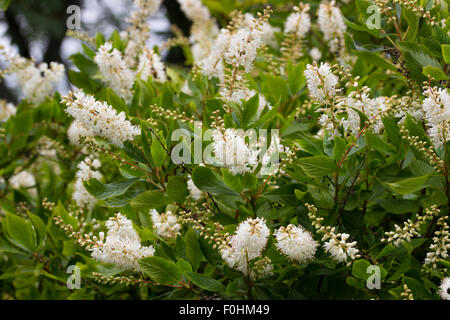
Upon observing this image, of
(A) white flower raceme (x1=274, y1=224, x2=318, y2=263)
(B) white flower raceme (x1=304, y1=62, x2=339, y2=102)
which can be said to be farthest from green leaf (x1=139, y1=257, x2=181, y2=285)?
(B) white flower raceme (x1=304, y1=62, x2=339, y2=102)

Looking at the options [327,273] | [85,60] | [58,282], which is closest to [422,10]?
[327,273]

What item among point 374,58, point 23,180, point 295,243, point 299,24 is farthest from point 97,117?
point 23,180

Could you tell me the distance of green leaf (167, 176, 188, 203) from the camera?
171cm

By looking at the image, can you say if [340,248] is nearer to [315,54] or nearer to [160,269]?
[160,269]

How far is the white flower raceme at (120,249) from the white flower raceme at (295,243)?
459mm

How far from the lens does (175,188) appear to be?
1.72 metres

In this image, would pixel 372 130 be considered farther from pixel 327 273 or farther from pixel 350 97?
pixel 327 273

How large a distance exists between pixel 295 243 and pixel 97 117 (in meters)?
0.75

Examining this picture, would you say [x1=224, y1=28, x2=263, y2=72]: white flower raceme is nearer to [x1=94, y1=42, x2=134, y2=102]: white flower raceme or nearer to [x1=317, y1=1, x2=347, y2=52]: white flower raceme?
[x1=94, y1=42, x2=134, y2=102]: white flower raceme

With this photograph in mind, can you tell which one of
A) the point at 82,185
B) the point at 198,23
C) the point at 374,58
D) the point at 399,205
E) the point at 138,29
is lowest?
the point at 399,205

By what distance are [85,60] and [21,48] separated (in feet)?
18.3

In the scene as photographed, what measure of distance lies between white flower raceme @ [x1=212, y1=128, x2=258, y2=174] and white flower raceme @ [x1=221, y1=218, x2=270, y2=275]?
0.58 feet

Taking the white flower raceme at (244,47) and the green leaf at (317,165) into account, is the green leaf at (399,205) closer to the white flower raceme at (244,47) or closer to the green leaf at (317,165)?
the green leaf at (317,165)

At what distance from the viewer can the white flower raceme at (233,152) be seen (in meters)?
1.53
